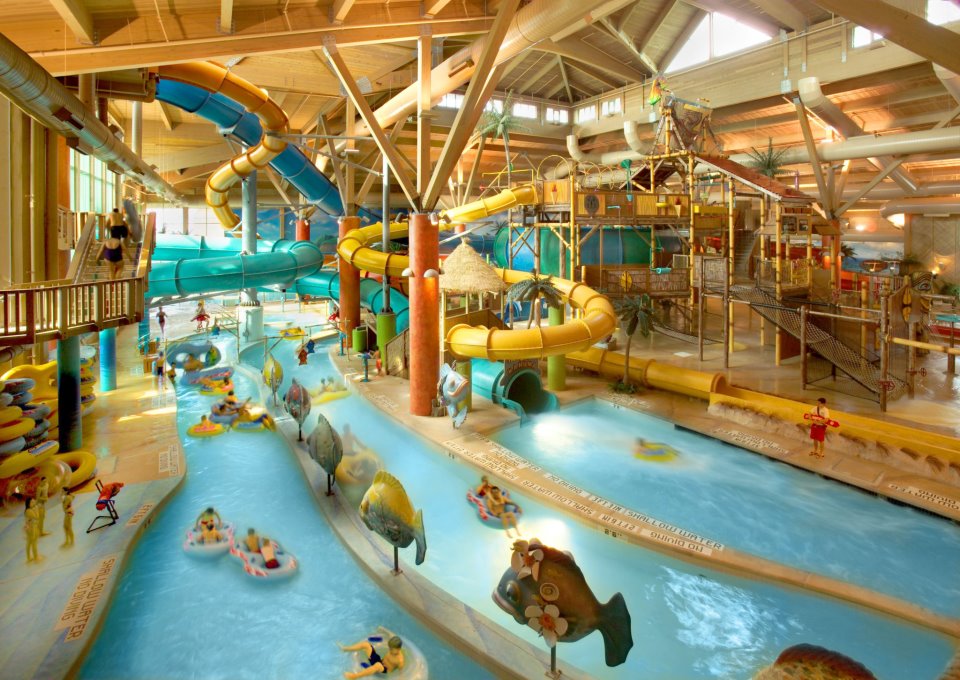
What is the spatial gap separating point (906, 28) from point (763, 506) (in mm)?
6038

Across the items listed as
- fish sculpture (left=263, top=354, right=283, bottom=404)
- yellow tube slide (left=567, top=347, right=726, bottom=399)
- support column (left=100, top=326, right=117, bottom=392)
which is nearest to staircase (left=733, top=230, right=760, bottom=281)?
yellow tube slide (left=567, top=347, right=726, bottom=399)

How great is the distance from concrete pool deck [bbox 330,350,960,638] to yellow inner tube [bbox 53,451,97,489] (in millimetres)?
5062

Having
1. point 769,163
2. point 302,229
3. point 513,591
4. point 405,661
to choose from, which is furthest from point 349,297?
point 513,591

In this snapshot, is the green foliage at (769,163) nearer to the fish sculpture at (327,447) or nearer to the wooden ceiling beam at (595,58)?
the wooden ceiling beam at (595,58)

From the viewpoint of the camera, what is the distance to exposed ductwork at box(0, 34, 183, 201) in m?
5.89

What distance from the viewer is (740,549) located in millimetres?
7230

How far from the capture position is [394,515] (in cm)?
616

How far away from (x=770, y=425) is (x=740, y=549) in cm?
435

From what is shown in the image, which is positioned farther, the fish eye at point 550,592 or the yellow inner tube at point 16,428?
the yellow inner tube at point 16,428

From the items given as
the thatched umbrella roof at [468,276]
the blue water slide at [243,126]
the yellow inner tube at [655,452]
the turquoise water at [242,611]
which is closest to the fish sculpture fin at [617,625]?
the turquoise water at [242,611]

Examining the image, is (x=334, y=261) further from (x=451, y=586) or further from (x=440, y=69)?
(x=451, y=586)

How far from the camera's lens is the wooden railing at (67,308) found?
251 inches

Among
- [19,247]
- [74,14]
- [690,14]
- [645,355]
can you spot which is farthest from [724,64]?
[19,247]

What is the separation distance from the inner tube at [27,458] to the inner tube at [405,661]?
5588 mm
